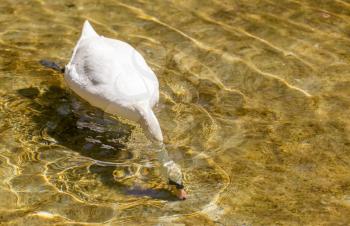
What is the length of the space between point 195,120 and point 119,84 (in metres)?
0.91

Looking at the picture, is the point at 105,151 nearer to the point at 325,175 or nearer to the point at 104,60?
the point at 104,60

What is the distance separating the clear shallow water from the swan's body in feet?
1.34

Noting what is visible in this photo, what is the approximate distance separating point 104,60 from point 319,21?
123 inches

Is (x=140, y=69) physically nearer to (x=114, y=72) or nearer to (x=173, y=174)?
(x=114, y=72)

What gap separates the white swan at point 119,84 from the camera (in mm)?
A: 4871

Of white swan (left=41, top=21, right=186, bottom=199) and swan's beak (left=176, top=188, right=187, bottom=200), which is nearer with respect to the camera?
swan's beak (left=176, top=188, right=187, bottom=200)

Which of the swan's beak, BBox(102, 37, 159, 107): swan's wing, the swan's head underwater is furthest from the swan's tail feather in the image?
the swan's beak

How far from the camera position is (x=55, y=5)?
7695mm

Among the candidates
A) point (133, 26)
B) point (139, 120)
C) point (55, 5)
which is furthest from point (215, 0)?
point (139, 120)

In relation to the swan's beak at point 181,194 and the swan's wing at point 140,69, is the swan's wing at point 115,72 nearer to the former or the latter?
the swan's wing at point 140,69

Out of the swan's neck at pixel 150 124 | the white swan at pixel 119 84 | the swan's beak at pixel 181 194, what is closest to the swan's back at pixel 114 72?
the white swan at pixel 119 84

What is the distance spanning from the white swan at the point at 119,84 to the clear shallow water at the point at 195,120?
35 cm

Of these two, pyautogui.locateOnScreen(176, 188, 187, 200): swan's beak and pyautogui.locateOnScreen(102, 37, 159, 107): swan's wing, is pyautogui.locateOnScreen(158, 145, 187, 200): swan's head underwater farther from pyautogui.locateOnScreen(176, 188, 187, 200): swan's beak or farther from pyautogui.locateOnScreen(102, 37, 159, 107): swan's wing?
pyautogui.locateOnScreen(102, 37, 159, 107): swan's wing

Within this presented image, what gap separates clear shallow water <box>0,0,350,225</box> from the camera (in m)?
4.72
